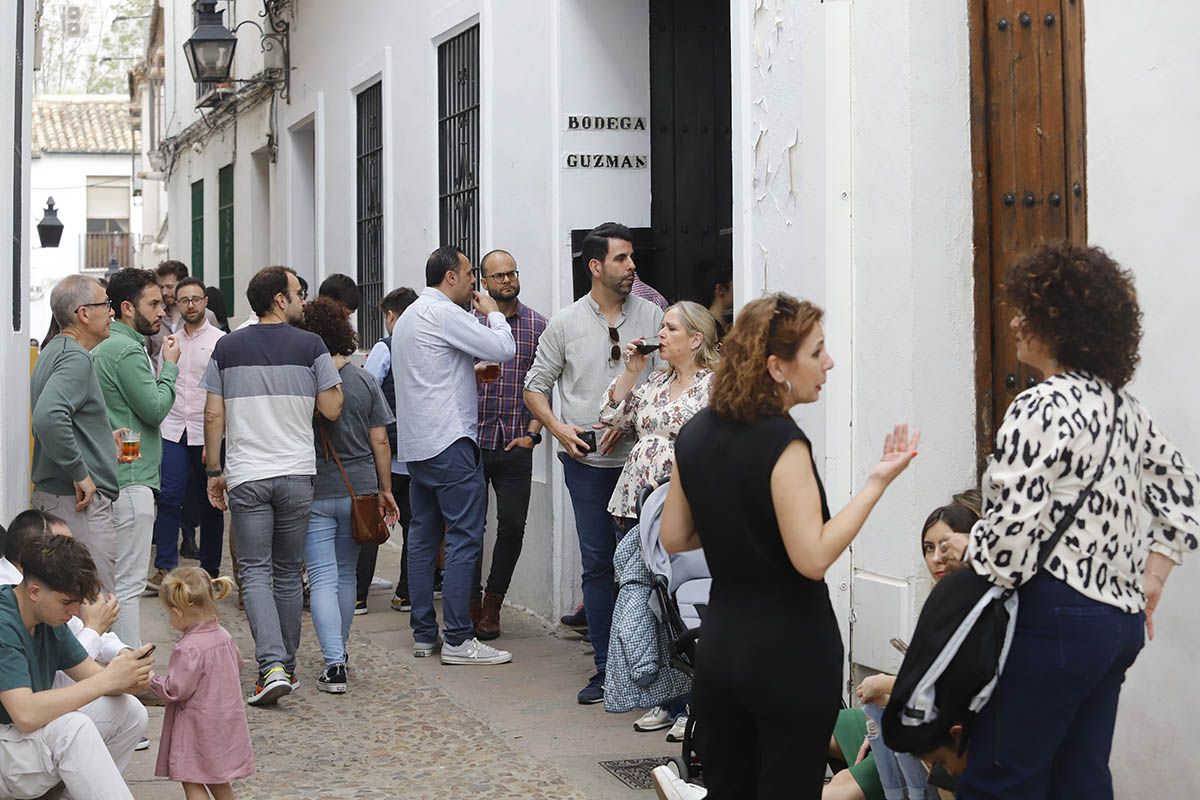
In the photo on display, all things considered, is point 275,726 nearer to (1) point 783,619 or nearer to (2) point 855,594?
(2) point 855,594

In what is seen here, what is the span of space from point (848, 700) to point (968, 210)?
1.97 meters

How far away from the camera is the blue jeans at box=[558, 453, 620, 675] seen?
24.3 feet

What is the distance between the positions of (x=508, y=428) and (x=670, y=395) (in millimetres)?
2074

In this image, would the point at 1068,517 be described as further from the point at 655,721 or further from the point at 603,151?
the point at 603,151

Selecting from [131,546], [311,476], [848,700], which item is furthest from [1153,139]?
[131,546]

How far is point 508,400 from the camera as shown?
28.2 feet

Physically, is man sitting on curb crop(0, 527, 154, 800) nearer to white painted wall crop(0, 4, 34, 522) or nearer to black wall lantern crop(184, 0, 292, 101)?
white painted wall crop(0, 4, 34, 522)

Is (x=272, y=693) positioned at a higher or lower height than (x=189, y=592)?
lower

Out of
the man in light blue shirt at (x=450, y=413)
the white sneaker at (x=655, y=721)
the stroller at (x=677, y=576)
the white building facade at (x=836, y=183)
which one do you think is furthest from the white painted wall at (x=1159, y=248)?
the man in light blue shirt at (x=450, y=413)

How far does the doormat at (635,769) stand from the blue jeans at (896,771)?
5.06 feet

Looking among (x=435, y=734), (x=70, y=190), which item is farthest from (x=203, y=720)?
(x=70, y=190)

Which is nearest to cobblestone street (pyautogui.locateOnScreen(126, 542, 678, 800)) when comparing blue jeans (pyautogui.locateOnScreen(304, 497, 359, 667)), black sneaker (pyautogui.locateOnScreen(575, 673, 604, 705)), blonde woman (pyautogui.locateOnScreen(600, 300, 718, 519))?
black sneaker (pyautogui.locateOnScreen(575, 673, 604, 705))

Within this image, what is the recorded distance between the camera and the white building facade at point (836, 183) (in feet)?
16.0

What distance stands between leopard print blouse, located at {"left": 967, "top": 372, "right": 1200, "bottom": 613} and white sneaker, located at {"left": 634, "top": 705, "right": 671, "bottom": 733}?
3244 mm
